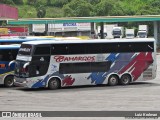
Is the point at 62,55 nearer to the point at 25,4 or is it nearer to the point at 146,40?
the point at 146,40

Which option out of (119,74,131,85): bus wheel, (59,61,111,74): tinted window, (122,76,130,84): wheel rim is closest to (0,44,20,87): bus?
(59,61,111,74): tinted window

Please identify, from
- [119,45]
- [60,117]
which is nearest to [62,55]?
[119,45]

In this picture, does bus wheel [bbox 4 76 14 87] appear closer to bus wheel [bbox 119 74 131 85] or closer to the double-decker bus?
the double-decker bus

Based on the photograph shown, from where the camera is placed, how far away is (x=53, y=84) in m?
24.8

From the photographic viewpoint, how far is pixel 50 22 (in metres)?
65.6

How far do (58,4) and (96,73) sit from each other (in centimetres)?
12374

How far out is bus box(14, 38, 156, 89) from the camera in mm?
23938

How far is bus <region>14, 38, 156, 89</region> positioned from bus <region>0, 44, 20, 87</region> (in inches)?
49.5

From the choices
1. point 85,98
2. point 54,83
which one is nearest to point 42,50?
point 54,83

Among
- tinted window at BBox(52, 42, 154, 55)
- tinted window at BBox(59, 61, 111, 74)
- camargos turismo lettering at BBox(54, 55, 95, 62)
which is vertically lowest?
tinted window at BBox(59, 61, 111, 74)

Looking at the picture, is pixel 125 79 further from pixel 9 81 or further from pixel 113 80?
pixel 9 81

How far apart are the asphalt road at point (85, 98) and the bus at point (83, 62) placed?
53 centimetres

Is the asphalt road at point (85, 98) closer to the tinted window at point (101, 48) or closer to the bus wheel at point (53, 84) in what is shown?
the bus wheel at point (53, 84)

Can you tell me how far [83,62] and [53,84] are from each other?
81.1 inches
